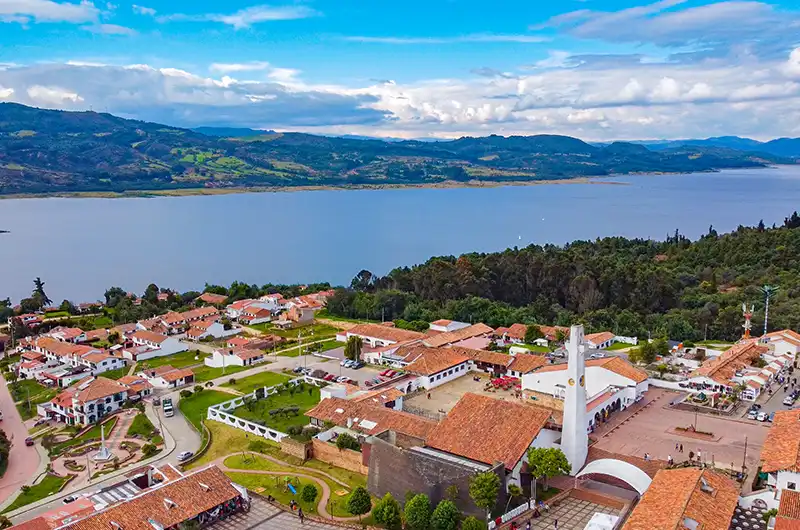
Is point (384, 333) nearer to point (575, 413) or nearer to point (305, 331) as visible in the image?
point (305, 331)

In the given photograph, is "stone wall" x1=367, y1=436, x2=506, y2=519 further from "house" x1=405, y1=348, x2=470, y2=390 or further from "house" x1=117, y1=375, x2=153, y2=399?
"house" x1=117, y1=375, x2=153, y2=399

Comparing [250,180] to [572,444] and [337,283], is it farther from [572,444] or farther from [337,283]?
[572,444]

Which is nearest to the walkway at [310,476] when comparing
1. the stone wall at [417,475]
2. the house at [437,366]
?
the stone wall at [417,475]

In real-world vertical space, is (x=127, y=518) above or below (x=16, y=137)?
below

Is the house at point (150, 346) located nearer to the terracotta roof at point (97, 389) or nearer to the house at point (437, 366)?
the terracotta roof at point (97, 389)

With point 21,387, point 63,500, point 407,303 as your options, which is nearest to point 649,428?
point 63,500

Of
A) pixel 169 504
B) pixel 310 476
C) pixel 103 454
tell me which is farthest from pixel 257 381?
pixel 169 504
